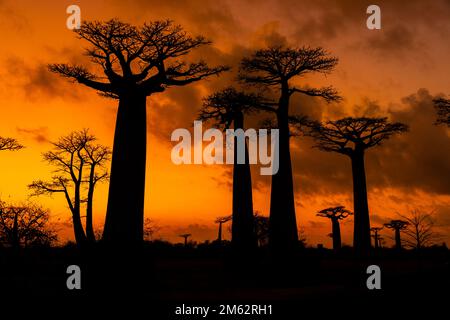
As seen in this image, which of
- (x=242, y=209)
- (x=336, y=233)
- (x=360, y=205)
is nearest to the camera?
(x=242, y=209)

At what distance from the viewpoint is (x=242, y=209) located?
21.8m

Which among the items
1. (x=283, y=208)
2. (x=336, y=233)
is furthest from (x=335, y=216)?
(x=283, y=208)

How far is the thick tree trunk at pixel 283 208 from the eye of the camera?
17.9m

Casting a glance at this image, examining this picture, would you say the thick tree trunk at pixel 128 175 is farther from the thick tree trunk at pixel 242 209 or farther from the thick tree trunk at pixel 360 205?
the thick tree trunk at pixel 360 205

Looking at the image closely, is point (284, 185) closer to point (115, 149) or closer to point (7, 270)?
point (115, 149)

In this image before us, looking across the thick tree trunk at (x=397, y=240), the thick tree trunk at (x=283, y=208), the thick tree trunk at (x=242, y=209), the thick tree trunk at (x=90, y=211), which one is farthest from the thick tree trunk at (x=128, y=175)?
the thick tree trunk at (x=397, y=240)

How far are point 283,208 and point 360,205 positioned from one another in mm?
12545

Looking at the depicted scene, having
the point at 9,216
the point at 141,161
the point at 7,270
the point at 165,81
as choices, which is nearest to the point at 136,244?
the point at 141,161

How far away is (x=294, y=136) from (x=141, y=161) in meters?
7.46

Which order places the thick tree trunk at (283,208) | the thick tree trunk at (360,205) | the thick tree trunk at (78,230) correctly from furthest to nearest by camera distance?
1. the thick tree trunk at (360,205)
2. the thick tree trunk at (78,230)
3. the thick tree trunk at (283,208)

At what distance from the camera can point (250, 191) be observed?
72.1ft

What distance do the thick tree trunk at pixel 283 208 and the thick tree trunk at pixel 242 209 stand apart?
3.44 metres

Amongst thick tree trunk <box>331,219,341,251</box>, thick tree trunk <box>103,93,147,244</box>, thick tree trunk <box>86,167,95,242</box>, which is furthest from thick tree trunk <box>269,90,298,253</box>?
thick tree trunk <box>331,219,341,251</box>

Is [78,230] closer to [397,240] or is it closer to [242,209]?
[242,209]
